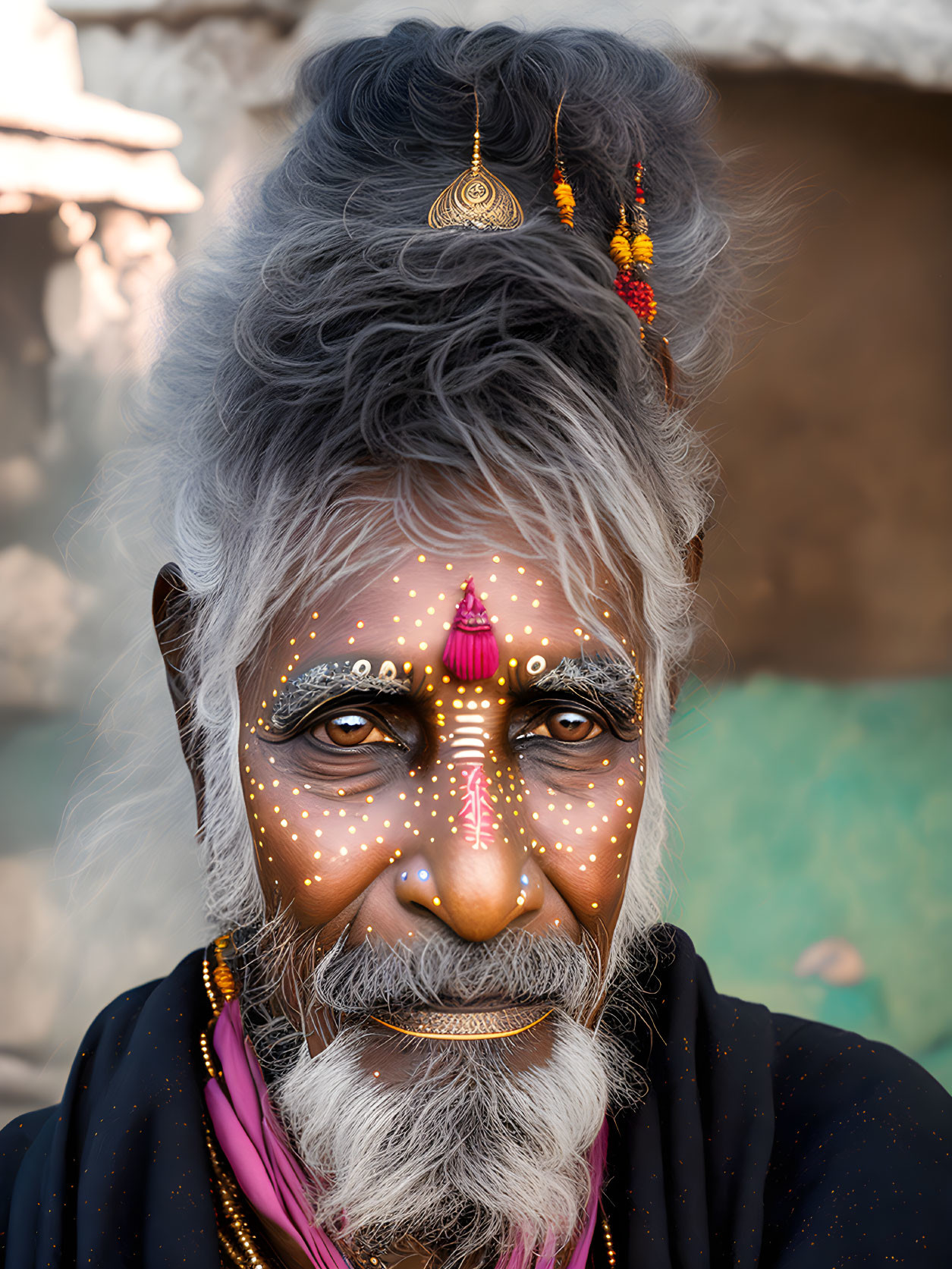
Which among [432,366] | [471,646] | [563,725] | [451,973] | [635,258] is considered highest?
[635,258]

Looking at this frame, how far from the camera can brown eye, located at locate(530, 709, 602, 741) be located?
142 centimetres

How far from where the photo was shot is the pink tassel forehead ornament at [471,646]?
1308 mm

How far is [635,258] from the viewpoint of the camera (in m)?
1.55

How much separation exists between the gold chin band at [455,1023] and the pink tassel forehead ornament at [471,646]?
1.23 ft

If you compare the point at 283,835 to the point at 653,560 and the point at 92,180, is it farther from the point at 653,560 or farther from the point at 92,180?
the point at 92,180

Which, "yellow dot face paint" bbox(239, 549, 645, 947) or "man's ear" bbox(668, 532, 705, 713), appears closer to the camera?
"yellow dot face paint" bbox(239, 549, 645, 947)

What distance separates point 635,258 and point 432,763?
0.72m

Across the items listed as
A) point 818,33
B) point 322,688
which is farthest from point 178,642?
point 818,33

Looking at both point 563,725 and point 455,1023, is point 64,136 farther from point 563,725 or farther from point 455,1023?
point 455,1023

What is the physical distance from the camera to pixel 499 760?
1.35m

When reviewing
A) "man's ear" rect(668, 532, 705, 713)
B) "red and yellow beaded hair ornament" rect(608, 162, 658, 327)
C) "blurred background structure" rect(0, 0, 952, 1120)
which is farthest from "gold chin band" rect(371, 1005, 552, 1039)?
"blurred background structure" rect(0, 0, 952, 1120)

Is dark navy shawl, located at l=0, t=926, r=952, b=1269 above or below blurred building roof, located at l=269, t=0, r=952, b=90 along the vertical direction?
below

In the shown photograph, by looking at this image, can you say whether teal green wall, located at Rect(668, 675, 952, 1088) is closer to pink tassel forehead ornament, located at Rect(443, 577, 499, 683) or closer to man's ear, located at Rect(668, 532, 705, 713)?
man's ear, located at Rect(668, 532, 705, 713)

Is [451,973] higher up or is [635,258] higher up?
[635,258]
